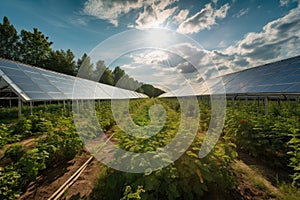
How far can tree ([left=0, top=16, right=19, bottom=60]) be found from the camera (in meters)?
40.6

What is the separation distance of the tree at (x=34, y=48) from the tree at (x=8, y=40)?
5.00 ft

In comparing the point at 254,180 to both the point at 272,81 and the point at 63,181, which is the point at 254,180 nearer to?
the point at 63,181

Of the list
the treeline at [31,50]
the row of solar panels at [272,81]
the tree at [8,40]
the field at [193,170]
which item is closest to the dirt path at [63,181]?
the field at [193,170]

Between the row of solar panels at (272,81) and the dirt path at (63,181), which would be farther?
the row of solar panels at (272,81)

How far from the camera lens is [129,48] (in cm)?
474

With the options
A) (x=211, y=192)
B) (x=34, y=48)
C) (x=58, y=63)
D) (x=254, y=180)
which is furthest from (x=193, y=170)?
(x=34, y=48)

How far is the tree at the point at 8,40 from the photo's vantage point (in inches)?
1597

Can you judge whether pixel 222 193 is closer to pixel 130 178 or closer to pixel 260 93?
pixel 130 178

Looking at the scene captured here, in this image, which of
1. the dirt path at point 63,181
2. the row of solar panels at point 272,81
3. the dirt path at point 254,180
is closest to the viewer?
the dirt path at point 254,180

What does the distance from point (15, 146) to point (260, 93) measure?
27.3 ft

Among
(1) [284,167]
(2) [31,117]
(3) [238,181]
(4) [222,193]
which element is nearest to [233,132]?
(1) [284,167]

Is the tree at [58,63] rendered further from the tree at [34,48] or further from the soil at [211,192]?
the soil at [211,192]

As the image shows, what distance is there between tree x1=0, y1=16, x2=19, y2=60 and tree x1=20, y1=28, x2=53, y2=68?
5.00ft

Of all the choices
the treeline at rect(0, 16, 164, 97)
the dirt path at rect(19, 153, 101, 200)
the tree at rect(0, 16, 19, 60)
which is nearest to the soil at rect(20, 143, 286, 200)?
the dirt path at rect(19, 153, 101, 200)
